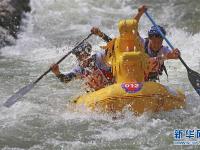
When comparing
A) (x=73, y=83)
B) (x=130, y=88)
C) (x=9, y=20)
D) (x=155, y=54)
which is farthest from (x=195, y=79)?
(x=9, y=20)

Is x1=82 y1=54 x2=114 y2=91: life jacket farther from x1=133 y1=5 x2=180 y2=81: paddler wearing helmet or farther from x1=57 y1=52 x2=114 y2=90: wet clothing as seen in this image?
x1=133 y1=5 x2=180 y2=81: paddler wearing helmet

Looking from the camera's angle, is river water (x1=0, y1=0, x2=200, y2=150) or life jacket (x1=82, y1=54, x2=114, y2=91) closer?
river water (x1=0, y1=0, x2=200, y2=150)

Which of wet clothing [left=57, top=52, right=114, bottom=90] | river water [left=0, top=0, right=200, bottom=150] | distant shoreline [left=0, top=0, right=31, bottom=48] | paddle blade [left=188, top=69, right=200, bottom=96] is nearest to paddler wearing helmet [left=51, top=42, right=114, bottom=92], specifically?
wet clothing [left=57, top=52, right=114, bottom=90]

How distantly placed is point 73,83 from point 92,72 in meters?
2.24

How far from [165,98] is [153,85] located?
0.78 ft

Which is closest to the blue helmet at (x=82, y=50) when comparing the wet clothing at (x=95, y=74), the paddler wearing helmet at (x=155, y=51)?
the wet clothing at (x=95, y=74)

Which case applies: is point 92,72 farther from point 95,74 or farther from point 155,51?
point 155,51

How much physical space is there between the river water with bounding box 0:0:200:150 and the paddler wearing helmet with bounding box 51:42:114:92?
54cm

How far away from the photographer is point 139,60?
24.2 ft

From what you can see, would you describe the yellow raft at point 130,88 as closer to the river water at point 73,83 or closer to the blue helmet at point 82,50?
the river water at point 73,83

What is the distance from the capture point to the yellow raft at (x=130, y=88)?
283 inches

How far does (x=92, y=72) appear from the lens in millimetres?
8102

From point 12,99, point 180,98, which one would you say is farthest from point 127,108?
point 12,99

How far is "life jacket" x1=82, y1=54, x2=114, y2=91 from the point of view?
318 inches
